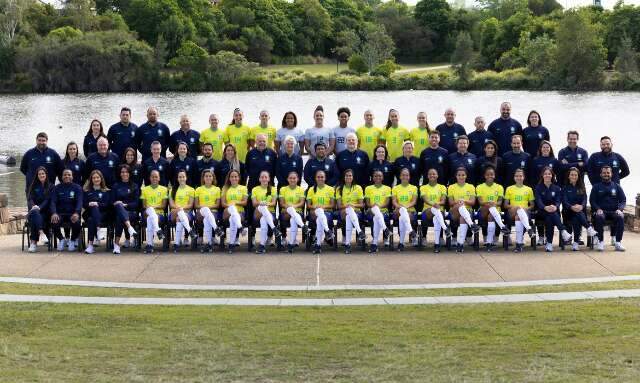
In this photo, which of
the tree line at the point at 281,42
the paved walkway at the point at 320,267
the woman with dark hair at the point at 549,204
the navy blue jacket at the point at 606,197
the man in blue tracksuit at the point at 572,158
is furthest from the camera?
the tree line at the point at 281,42

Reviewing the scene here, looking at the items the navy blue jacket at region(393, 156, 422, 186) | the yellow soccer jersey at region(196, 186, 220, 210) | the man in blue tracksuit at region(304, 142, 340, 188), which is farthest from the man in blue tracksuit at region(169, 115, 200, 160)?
the navy blue jacket at region(393, 156, 422, 186)

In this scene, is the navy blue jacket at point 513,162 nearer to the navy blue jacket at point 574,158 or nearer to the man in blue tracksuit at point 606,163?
the navy blue jacket at point 574,158

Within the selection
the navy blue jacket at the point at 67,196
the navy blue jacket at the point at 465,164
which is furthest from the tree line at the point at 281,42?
the navy blue jacket at the point at 67,196

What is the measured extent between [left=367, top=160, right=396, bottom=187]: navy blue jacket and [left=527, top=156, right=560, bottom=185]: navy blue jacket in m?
2.20

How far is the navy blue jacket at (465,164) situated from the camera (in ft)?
54.2

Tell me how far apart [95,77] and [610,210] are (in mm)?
77343

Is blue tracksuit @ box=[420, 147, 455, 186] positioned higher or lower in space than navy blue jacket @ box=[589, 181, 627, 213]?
higher

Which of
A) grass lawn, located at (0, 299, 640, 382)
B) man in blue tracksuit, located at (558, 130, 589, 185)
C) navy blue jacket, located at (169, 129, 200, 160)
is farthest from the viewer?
navy blue jacket, located at (169, 129, 200, 160)

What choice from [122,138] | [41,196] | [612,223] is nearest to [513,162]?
Answer: [612,223]

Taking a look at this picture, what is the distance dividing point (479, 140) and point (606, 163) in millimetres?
2066

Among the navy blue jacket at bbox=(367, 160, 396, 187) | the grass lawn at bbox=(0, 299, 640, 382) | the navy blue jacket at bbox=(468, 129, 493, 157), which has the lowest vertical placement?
the grass lawn at bbox=(0, 299, 640, 382)

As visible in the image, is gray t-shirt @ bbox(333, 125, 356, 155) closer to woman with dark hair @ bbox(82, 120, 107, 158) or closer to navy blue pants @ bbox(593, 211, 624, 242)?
woman with dark hair @ bbox(82, 120, 107, 158)

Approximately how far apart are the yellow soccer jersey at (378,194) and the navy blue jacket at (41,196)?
194 inches

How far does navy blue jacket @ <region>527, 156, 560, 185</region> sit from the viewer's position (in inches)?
655
